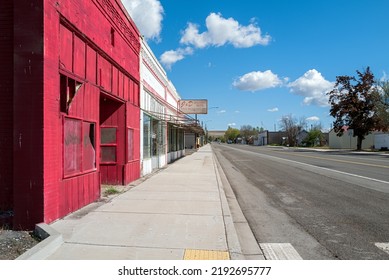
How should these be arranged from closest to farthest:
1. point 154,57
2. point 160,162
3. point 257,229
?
point 257,229, point 154,57, point 160,162

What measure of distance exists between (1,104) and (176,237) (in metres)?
4.04

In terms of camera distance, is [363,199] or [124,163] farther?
[124,163]

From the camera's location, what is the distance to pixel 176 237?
6160 millimetres

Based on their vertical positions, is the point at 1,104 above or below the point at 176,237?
above

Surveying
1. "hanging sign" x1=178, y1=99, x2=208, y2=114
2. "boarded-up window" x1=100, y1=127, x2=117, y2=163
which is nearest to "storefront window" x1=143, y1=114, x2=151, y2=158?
"boarded-up window" x1=100, y1=127, x2=117, y2=163

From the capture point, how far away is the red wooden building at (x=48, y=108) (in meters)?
6.46

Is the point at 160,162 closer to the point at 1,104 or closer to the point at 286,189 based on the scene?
the point at 286,189

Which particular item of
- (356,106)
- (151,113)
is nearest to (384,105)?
(356,106)

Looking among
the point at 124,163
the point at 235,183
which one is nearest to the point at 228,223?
the point at 124,163

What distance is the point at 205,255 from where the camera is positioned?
5273mm

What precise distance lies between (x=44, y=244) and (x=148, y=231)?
1807 millimetres

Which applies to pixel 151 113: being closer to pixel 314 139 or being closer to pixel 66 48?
pixel 66 48

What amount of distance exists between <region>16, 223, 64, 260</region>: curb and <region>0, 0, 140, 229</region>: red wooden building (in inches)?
15.4

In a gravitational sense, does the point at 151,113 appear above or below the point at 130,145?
above
